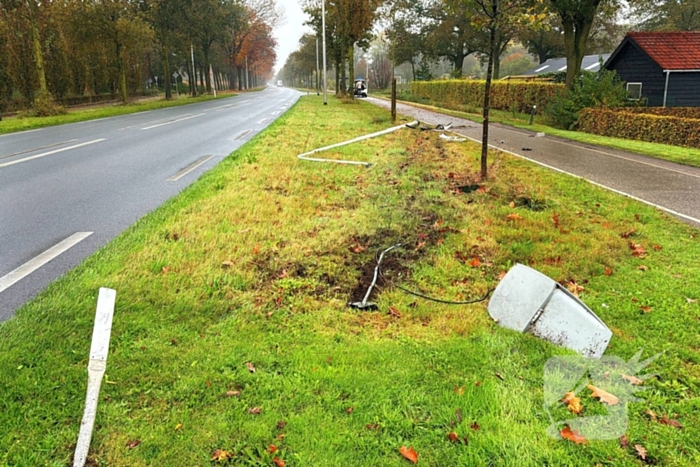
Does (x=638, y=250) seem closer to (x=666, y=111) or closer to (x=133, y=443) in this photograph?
(x=133, y=443)

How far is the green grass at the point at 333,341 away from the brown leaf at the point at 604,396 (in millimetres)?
98

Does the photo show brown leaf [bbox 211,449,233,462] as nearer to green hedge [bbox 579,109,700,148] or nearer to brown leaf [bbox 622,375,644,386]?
brown leaf [bbox 622,375,644,386]

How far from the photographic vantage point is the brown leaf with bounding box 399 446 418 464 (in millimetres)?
2297

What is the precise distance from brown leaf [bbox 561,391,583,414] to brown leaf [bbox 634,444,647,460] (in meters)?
0.31

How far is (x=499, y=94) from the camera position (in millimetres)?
32312

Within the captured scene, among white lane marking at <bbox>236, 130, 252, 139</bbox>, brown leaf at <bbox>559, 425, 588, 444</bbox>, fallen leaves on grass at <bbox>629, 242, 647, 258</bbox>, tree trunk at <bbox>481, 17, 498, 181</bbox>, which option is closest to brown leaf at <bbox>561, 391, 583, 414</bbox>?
brown leaf at <bbox>559, 425, 588, 444</bbox>

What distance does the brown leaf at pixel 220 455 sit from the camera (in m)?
2.28

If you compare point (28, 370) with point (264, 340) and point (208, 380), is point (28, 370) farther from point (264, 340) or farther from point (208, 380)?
point (264, 340)

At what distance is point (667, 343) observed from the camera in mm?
3385

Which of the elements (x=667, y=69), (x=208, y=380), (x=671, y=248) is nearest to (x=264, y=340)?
(x=208, y=380)

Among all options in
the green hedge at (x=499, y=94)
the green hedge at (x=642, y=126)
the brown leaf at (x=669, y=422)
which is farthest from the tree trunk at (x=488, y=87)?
the green hedge at (x=499, y=94)

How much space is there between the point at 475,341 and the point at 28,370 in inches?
114

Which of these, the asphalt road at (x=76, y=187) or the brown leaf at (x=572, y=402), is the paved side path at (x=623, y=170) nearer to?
the brown leaf at (x=572, y=402)

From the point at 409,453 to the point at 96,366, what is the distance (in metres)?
1.85
